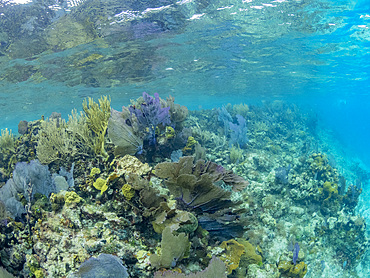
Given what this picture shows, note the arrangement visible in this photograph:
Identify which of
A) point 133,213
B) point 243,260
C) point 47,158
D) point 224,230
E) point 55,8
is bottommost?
point 243,260

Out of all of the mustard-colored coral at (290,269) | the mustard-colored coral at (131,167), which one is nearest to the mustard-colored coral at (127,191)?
the mustard-colored coral at (131,167)

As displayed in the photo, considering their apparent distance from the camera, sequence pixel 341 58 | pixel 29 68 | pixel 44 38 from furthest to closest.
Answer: pixel 341 58, pixel 29 68, pixel 44 38

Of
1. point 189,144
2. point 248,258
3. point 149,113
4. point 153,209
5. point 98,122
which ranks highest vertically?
point 149,113

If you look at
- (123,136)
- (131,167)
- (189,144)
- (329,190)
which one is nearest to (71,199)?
(131,167)

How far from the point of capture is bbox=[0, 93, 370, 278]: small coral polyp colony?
10.1 ft

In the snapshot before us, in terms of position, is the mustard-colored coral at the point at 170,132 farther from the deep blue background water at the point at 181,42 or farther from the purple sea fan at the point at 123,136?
the deep blue background water at the point at 181,42

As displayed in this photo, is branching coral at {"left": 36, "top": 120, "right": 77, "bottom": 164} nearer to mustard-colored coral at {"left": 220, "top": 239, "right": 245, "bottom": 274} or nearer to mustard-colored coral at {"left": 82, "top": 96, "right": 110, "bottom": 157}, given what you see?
mustard-colored coral at {"left": 82, "top": 96, "right": 110, "bottom": 157}

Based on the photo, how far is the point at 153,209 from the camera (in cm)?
348

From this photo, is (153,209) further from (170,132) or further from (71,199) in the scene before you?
(170,132)

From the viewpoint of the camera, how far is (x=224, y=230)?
4.04 m

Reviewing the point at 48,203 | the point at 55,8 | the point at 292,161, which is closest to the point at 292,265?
the point at 48,203

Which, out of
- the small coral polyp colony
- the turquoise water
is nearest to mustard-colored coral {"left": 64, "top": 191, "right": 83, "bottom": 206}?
the small coral polyp colony

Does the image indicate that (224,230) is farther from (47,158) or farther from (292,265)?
(47,158)

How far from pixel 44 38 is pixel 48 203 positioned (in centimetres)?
1121
